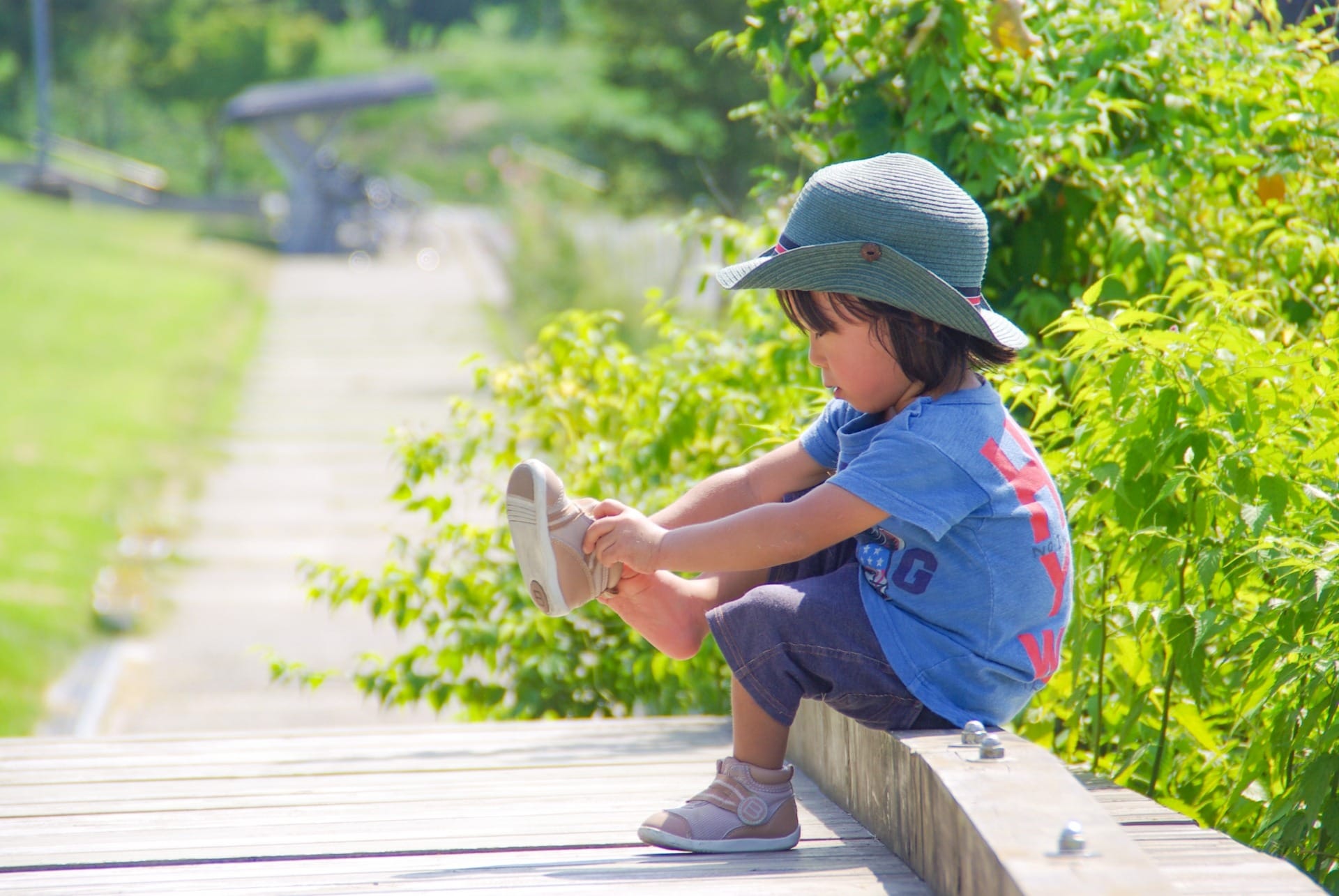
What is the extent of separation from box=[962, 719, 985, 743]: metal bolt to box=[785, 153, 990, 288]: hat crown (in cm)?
68

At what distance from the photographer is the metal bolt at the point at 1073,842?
1746 millimetres

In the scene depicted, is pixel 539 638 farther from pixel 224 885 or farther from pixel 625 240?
pixel 625 240

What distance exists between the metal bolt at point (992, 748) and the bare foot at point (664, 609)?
617 mm

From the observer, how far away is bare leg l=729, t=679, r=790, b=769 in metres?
2.38

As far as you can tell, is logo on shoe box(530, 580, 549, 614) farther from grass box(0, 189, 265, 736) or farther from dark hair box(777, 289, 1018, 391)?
grass box(0, 189, 265, 736)

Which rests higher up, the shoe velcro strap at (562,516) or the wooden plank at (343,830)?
the shoe velcro strap at (562,516)

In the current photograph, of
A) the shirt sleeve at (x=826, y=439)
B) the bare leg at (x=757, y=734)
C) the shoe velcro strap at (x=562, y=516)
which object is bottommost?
the bare leg at (x=757, y=734)

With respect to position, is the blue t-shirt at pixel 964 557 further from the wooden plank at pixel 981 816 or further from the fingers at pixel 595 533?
the fingers at pixel 595 533

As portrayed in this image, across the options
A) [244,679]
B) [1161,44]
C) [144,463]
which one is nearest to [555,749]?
[1161,44]

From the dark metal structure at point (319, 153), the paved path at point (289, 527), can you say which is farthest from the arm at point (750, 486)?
the dark metal structure at point (319, 153)

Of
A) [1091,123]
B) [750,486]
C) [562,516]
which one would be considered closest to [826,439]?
[750,486]

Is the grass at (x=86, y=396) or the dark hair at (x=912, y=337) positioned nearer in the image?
the dark hair at (x=912, y=337)

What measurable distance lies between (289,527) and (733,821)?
6480mm

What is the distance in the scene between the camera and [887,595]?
2.33 metres
